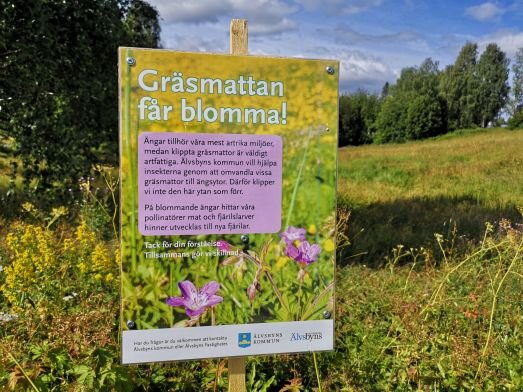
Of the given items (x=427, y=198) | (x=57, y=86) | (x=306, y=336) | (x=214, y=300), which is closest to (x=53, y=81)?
(x=57, y=86)

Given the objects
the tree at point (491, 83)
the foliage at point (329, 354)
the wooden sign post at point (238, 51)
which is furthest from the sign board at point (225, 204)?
the tree at point (491, 83)

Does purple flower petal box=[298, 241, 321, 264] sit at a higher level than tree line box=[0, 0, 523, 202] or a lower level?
lower

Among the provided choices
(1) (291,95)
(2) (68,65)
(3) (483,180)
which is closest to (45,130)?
(2) (68,65)

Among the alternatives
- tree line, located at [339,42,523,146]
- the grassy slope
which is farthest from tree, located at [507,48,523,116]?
the grassy slope

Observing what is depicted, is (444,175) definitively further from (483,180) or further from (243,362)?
(243,362)

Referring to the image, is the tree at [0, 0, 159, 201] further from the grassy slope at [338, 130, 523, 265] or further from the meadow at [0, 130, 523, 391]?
the grassy slope at [338, 130, 523, 265]

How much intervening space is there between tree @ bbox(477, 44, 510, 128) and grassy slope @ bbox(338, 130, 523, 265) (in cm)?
4682

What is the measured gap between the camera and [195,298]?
7.89 ft

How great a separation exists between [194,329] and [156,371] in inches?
29.1

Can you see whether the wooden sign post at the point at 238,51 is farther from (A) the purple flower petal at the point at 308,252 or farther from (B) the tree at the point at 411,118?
(B) the tree at the point at 411,118

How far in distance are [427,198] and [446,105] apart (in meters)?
53.6

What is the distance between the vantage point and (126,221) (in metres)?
2.32

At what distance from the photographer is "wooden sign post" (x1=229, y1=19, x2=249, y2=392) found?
2521 mm

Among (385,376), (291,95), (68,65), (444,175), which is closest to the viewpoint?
(291,95)
